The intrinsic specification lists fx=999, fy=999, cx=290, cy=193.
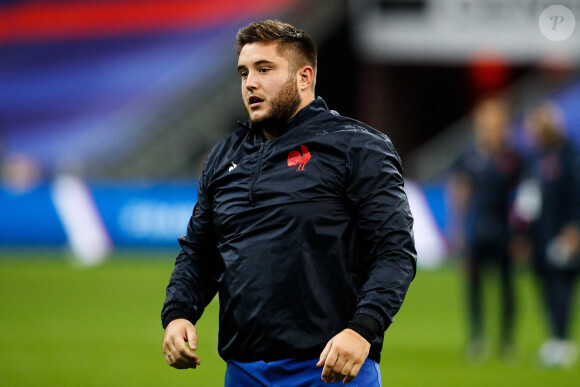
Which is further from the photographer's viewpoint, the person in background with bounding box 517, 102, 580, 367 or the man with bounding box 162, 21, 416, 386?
the person in background with bounding box 517, 102, 580, 367

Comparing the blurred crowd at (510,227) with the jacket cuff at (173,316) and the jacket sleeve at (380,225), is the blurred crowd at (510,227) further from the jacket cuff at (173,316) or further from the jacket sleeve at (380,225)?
the jacket cuff at (173,316)

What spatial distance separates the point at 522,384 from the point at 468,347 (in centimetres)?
176

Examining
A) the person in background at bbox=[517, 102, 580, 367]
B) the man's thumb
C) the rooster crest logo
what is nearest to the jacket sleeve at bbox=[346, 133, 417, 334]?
the rooster crest logo

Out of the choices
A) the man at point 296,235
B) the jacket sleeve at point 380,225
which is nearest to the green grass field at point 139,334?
the man at point 296,235

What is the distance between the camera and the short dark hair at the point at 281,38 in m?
3.60

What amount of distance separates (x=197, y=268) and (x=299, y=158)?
0.62 metres

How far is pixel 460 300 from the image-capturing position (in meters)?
13.8

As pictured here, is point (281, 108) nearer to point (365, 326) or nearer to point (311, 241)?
point (311, 241)

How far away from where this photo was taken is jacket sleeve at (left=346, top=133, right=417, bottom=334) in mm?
3301

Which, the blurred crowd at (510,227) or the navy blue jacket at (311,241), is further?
the blurred crowd at (510,227)

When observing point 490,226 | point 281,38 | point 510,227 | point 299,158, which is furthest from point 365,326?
point 510,227

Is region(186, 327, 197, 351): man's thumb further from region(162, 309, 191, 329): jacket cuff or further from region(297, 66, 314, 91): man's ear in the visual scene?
region(297, 66, 314, 91): man's ear

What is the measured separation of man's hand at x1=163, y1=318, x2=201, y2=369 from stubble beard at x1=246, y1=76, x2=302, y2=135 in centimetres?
77

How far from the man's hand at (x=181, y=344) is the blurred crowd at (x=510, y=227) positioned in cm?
619
